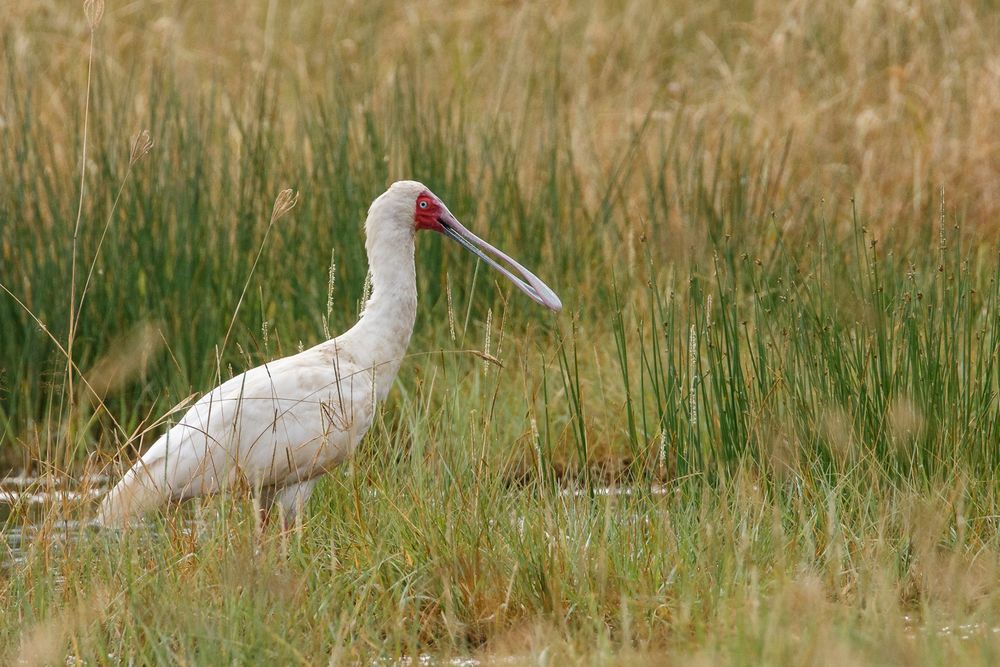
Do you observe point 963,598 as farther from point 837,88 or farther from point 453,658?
point 837,88

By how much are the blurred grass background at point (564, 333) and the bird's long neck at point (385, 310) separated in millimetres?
176

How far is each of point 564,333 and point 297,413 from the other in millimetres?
2455

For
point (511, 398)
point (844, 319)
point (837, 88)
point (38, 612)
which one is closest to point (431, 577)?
point (38, 612)

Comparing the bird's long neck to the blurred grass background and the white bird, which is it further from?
the blurred grass background

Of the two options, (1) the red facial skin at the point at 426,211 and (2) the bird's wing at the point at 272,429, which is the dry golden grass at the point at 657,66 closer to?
(1) the red facial skin at the point at 426,211

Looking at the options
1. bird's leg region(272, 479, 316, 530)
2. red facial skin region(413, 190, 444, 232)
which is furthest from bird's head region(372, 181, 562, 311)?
bird's leg region(272, 479, 316, 530)

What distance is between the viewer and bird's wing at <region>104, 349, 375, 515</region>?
473cm

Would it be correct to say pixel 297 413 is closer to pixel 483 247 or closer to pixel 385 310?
pixel 385 310

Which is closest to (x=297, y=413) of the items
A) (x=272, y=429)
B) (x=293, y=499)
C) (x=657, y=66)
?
(x=272, y=429)

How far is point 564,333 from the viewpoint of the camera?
7.14 metres

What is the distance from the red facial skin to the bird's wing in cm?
64

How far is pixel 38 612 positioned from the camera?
394cm

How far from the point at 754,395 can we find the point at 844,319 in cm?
66

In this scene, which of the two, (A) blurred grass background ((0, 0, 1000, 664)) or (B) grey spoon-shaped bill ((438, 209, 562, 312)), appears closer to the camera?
(A) blurred grass background ((0, 0, 1000, 664))
